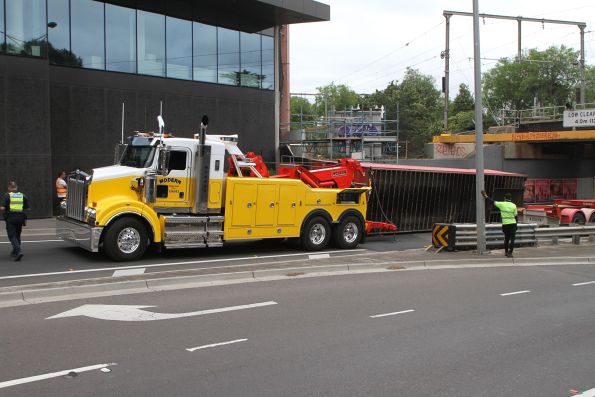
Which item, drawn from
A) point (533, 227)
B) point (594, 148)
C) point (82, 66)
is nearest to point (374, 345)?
point (533, 227)

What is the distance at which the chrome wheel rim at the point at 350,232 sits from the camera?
16.8 meters

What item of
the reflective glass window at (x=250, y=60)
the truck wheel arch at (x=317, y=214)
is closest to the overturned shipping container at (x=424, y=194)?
the truck wheel arch at (x=317, y=214)

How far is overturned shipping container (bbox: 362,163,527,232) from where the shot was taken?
19.2 m

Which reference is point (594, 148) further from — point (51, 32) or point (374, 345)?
point (374, 345)

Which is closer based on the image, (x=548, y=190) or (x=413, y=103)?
(x=548, y=190)

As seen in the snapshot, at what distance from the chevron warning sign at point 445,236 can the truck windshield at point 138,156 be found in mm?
8145

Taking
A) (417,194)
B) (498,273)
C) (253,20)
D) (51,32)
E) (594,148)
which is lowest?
(498,273)

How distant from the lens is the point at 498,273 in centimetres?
1344

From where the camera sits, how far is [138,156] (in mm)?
13945

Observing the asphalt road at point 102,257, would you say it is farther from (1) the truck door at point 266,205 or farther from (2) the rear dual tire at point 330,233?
(1) the truck door at point 266,205

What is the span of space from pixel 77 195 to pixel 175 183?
228 cm

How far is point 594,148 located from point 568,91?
36.8m

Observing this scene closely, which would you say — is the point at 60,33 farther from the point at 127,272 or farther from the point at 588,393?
the point at 588,393

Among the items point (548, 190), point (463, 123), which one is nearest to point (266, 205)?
point (548, 190)
